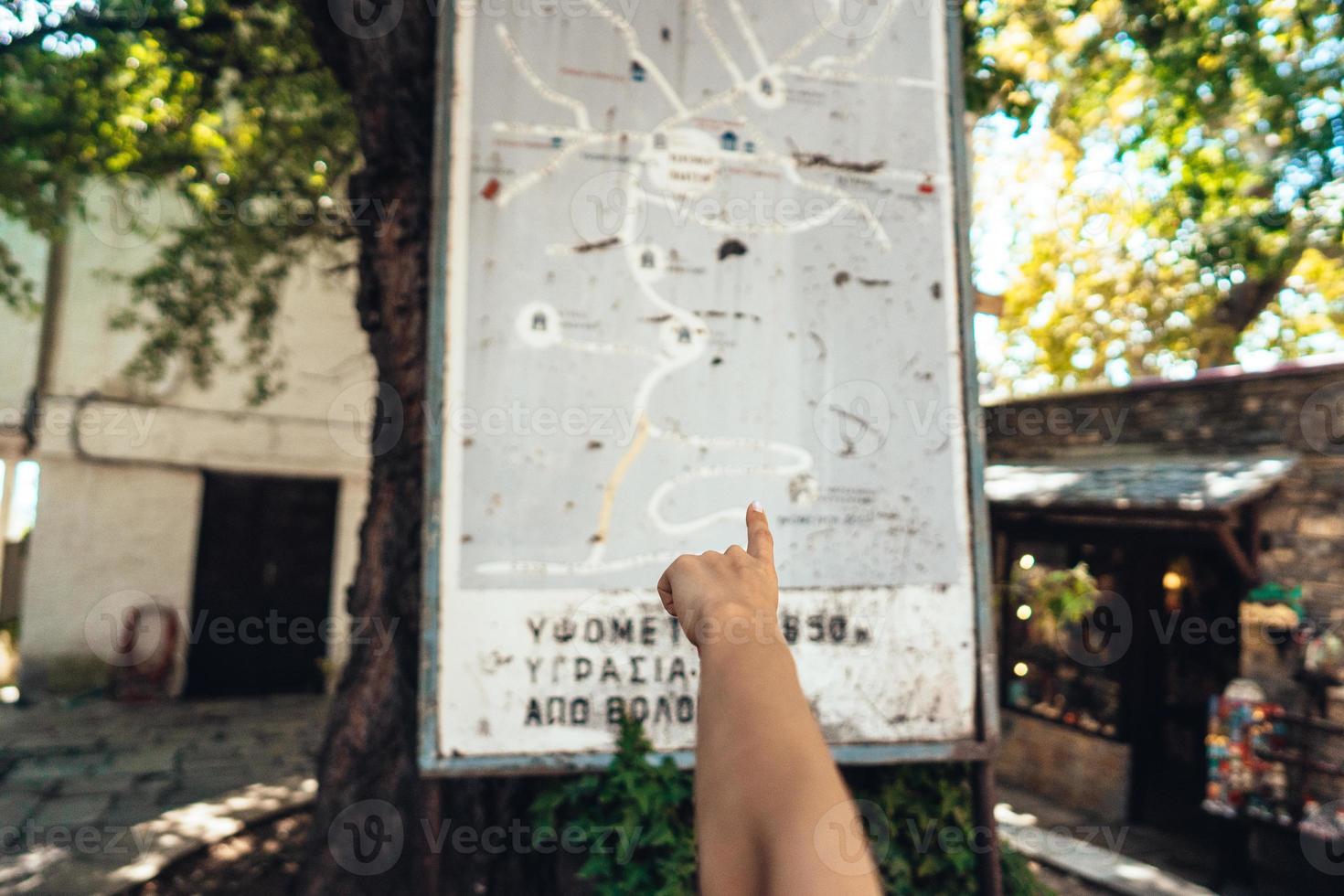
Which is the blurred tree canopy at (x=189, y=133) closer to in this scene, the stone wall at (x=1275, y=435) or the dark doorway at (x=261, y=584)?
the dark doorway at (x=261, y=584)

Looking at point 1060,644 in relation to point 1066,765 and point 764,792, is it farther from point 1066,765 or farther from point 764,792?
point 764,792

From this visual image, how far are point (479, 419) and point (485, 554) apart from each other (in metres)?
0.46

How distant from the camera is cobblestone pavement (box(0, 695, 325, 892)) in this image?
16.4 ft

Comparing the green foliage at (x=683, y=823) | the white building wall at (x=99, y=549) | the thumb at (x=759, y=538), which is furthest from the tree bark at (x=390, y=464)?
the white building wall at (x=99, y=549)

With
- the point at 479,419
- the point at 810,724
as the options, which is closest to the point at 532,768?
the point at 479,419

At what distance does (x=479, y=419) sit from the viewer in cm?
272

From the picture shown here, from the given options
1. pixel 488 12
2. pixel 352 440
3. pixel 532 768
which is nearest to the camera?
pixel 532 768

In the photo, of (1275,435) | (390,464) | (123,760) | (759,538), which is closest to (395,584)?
(390,464)

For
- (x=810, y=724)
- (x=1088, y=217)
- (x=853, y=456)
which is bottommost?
(x=810, y=724)

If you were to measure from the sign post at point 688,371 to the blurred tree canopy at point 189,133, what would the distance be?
3.08m

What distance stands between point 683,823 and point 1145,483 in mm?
5498

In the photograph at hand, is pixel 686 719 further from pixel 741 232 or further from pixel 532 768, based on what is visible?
pixel 741 232

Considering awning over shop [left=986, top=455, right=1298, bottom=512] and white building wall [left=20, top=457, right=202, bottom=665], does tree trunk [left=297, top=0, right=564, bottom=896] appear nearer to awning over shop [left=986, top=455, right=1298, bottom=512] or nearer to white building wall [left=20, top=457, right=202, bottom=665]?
awning over shop [left=986, top=455, right=1298, bottom=512]

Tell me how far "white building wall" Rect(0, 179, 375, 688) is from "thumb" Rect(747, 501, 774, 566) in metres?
8.94
